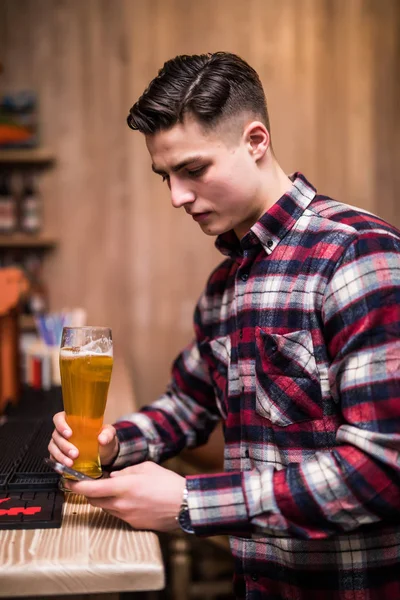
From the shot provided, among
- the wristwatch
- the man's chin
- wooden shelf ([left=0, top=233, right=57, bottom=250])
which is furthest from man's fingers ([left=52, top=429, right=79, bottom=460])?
wooden shelf ([left=0, top=233, right=57, bottom=250])

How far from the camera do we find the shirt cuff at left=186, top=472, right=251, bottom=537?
1.00 m

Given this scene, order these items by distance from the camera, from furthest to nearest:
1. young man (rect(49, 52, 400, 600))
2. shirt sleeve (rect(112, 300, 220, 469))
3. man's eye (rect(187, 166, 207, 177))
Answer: shirt sleeve (rect(112, 300, 220, 469)) → man's eye (rect(187, 166, 207, 177)) → young man (rect(49, 52, 400, 600))

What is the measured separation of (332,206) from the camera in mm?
1242

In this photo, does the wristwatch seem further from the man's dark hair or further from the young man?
the man's dark hair

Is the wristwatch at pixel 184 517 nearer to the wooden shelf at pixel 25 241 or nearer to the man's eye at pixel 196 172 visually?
the man's eye at pixel 196 172

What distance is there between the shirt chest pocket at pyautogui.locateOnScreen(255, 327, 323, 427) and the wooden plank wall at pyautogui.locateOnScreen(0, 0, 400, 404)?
251cm

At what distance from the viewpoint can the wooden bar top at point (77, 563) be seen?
0.89 m

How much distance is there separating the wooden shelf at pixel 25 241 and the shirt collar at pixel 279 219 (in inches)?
94.1

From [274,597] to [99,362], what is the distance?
A: 0.51m

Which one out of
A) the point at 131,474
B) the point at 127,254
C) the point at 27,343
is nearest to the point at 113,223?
the point at 127,254

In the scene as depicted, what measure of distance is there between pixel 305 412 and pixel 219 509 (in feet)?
0.80

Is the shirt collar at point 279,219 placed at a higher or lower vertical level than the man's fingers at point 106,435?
higher

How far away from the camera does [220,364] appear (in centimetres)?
140

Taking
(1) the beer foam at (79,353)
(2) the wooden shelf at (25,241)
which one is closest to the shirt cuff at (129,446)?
(1) the beer foam at (79,353)
